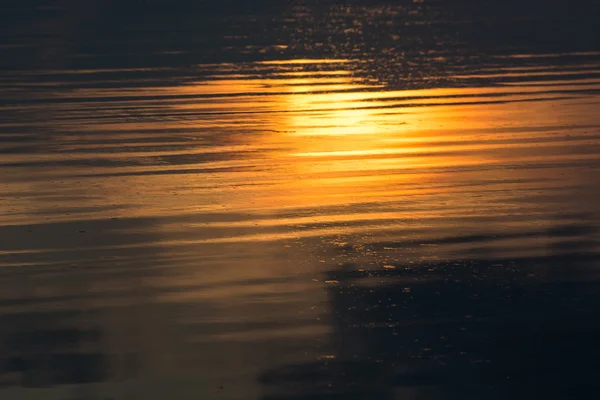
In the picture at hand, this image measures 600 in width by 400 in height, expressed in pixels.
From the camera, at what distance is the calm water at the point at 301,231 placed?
5258 millimetres

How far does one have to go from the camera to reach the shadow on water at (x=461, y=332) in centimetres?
500

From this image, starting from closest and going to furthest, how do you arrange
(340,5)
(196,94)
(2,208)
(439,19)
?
(2,208)
(196,94)
(439,19)
(340,5)

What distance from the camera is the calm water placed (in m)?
5.26

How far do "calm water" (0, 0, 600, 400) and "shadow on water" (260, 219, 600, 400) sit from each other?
0.02m

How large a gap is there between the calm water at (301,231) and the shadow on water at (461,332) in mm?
15

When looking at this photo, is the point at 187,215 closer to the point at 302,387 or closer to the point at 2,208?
the point at 2,208

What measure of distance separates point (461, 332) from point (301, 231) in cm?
199

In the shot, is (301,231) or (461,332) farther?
(301,231)

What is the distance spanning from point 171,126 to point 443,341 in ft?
20.0

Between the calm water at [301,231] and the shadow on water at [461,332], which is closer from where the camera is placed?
the shadow on water at [461,332]

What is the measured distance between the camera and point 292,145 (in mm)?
10281

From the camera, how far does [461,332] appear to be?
5.66 meters

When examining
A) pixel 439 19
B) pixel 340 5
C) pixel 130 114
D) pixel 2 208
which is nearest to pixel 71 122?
pixel 130 114

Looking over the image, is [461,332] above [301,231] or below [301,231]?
below
